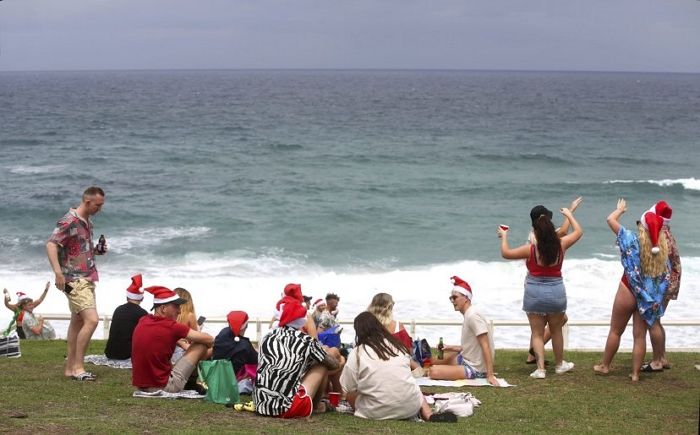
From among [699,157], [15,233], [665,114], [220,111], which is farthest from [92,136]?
[665,114]

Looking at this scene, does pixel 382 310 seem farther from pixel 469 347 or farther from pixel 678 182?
pixel 678 182

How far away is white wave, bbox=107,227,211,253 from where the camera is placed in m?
29.7

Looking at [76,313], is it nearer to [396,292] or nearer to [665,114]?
[396,292]

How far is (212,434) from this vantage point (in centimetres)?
732

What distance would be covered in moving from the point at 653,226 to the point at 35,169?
140 ft

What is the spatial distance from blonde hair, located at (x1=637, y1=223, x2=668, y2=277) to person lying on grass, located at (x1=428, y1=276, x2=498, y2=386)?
1.66 meters

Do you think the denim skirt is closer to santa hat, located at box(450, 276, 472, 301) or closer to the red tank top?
the red tank top

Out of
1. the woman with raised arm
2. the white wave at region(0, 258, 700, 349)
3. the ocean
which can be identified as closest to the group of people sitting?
the woman with raised arm

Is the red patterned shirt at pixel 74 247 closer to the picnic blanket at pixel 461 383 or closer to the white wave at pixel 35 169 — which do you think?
the picnic blanket at pixel 461 383

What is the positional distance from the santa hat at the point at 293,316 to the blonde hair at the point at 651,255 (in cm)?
344

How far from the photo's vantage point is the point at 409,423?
7941 mm

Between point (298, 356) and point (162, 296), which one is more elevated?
point (162, 296)

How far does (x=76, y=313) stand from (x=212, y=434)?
2876mm

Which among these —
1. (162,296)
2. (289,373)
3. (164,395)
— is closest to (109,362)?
(164,395)
